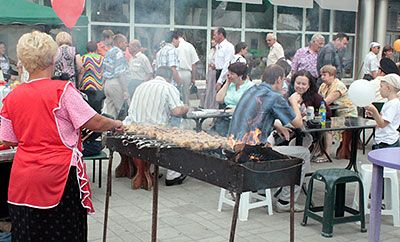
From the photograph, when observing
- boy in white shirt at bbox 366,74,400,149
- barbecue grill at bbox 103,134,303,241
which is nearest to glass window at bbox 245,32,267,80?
boy in white shirt at bbox 366,74,400,149

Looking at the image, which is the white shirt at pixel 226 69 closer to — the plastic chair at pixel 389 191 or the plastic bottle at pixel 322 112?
the plastic bottle at pixel 322 112

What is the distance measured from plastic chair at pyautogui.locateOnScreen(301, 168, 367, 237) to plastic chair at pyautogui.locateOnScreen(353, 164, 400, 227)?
0.29 meters

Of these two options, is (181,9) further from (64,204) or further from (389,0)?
(64,204)

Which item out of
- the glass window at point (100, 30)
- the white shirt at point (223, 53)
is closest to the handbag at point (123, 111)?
the white shirt at point (223, 53)

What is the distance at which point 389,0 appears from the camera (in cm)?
1738

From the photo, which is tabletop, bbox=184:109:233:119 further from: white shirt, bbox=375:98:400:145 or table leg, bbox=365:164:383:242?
table leg, bbox=365:164:383:242

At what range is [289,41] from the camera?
53.0ft

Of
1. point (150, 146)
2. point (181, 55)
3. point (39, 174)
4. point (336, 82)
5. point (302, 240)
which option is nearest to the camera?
point (39, 174)

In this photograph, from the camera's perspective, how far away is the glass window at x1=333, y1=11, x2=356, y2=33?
1720 centimetres

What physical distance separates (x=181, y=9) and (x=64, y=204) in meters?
9.65

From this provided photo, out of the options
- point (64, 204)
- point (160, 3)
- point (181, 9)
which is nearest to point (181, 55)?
point (160, 3)

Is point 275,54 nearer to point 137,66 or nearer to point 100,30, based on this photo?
point 137,66

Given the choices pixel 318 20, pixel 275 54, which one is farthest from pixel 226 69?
pixel 318 20

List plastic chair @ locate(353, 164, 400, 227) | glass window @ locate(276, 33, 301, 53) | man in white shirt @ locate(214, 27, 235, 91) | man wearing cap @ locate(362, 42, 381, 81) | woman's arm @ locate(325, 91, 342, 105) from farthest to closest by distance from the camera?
glass window @ locate(276, 33, 301, 53) → man wearing cap @ locate(362, 42, 381, 81) → man in white shirt @ locate(214, 27, 235, 91) → woman's arm @ locate(325, 91, 342, 105) → plastic chair @ locate(353, 164, 400, 227)
